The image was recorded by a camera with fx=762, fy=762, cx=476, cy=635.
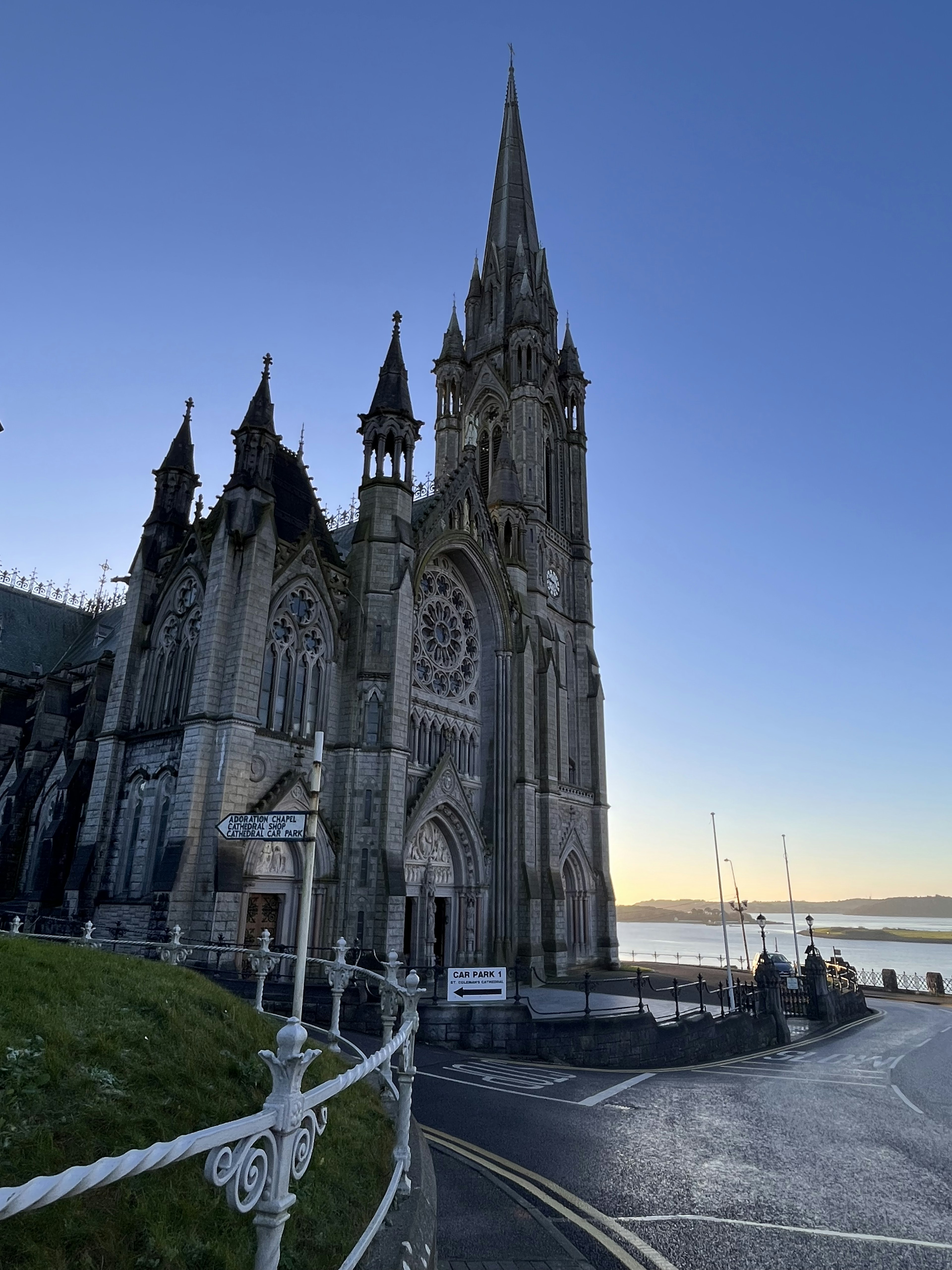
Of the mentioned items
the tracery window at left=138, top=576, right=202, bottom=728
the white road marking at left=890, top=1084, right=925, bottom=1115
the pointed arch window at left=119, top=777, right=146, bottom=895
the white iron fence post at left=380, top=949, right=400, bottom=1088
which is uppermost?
the tracery window at left=138, top=576, right=202, bottom=728

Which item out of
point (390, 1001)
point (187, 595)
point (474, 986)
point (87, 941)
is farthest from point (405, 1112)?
point (187, 595)

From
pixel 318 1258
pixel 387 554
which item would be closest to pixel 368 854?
pixel 387 554

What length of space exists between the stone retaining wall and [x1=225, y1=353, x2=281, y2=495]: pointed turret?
1853 centimetres

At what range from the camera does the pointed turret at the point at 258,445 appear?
1100 inches

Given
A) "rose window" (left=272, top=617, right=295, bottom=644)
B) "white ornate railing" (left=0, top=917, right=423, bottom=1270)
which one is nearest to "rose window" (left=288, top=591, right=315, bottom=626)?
"rose window" (left=272, top=617, right=295, bottom=644)

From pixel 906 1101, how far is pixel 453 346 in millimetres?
47428

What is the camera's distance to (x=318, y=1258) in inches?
194

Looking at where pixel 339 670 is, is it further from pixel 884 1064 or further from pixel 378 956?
pixel 884 1064

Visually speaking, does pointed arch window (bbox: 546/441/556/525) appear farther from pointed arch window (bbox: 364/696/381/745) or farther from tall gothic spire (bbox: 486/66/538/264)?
pointed arch window (bbox: 364/696/381/745)

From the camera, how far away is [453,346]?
51375 mm

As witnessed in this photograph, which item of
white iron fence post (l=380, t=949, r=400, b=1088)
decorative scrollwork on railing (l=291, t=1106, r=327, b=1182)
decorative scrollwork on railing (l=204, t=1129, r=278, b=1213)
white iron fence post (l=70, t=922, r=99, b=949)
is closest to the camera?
decorative scrollwork on railing (l=204, t=1129, r=278, b=1213)

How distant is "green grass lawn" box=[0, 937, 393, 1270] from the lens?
4613 millimetres

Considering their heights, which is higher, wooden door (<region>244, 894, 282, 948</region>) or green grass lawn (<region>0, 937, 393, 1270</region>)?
wooden door (<region>244, 894, 282, 948</region>)

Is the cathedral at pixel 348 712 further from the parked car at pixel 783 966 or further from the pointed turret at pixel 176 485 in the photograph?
the parked car at pixel 783 966
